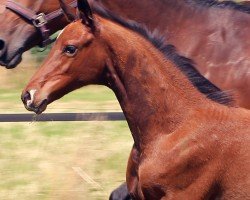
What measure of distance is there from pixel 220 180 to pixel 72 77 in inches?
39.8

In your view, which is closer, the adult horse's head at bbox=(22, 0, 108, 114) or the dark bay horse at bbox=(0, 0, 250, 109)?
the adult horse's head at bbox=(22, 0, 108, 114)

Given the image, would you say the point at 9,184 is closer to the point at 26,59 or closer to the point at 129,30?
the point at 129,30

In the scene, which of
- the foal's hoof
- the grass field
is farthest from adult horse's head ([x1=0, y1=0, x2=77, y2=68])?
the grass field

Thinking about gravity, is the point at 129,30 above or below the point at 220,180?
above

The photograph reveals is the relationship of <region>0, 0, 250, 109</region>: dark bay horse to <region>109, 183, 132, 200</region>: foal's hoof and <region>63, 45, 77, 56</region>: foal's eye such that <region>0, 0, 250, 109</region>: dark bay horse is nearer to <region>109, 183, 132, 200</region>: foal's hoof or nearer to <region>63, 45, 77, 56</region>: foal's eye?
<region>63, 45, 77, 56</region>: foal's eye

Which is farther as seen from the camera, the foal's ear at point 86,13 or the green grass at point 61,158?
the green grass at point 61,158

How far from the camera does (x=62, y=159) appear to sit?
785 cm

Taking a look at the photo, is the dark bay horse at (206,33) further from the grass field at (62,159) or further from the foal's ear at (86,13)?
the grass field at (62,159)

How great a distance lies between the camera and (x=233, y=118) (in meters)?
4.87

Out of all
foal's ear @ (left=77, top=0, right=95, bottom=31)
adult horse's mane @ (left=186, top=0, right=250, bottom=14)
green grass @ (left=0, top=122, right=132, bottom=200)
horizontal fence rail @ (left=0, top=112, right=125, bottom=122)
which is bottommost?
green grass @ (left=0, top=122, right=132, bottom=200)

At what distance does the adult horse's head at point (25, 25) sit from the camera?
19.2 feet

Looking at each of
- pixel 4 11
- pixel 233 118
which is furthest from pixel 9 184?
pixel 233 118

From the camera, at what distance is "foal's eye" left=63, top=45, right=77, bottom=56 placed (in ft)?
16.3

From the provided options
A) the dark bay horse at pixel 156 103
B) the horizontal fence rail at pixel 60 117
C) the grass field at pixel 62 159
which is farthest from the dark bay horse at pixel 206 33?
the horizontal fence rail at pixel 60 117
